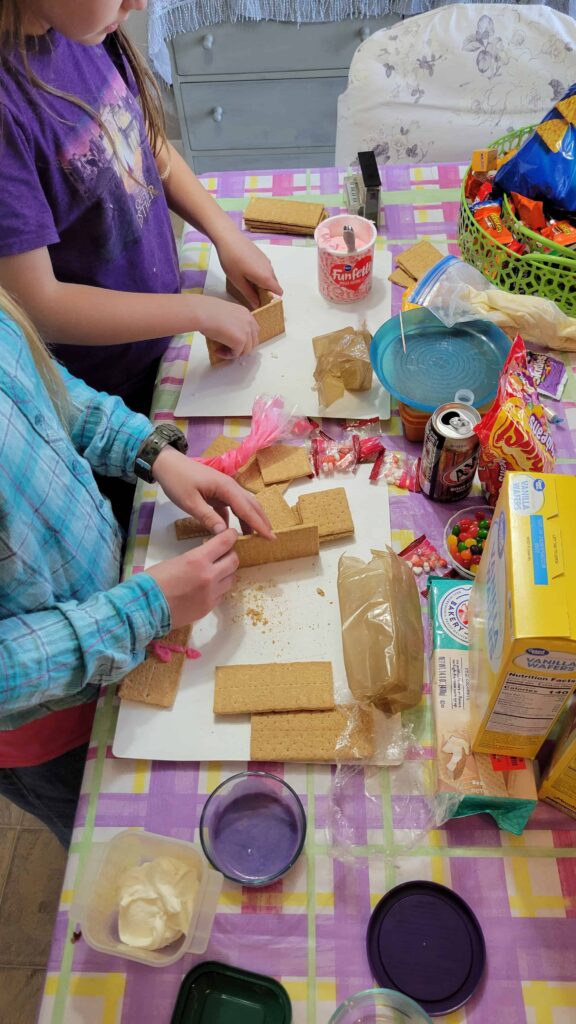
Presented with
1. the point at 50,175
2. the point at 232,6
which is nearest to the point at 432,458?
the point at 50,175

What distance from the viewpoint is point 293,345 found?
4.15 ft

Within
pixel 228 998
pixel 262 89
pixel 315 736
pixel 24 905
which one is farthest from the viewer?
pixel 262 89

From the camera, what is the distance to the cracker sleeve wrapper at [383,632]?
858 mm

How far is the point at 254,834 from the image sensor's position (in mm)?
821

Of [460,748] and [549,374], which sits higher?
[549,374]

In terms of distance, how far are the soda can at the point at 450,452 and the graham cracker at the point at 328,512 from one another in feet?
0.39

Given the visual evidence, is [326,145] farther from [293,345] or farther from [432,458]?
[432,458]

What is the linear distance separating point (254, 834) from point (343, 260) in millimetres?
868

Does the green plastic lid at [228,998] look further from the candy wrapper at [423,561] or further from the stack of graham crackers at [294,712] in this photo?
the candy wrapper at [423,561]

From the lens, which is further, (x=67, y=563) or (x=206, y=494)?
(x=206, y=494)

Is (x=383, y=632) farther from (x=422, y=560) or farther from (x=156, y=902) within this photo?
(x=156, y=902)

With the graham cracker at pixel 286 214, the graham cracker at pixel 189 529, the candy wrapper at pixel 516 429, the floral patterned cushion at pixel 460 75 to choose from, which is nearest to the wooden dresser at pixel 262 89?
the floral patterned cushion at pixel 460 75

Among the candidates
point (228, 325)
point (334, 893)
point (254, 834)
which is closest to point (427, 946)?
point (334, 893)

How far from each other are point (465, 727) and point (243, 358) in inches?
27.3
